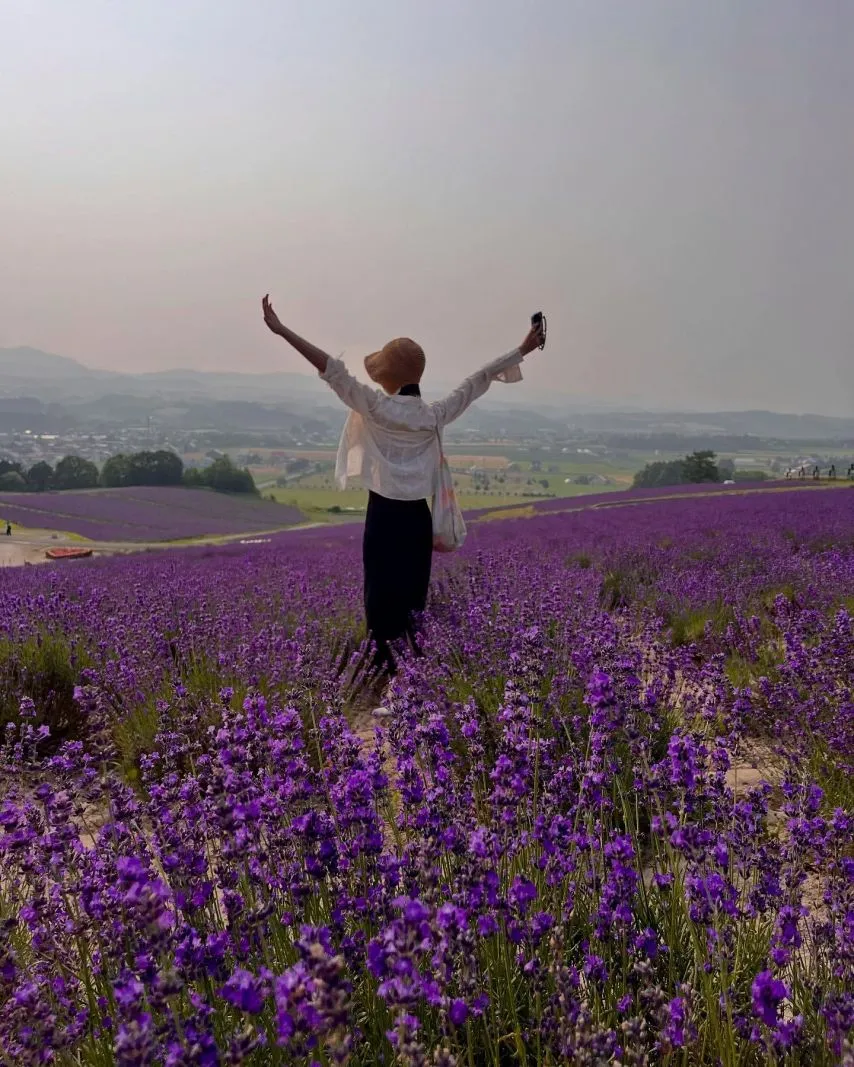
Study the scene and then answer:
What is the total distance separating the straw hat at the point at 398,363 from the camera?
4453 mm

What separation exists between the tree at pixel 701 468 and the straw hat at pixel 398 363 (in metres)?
43.0

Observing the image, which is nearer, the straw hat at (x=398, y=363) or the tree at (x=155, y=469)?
the straw hat at (x=398, y=363)

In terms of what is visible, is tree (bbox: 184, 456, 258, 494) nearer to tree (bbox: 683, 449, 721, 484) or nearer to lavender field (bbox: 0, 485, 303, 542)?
lavender field (bbox: 0, 485, 303, 542)

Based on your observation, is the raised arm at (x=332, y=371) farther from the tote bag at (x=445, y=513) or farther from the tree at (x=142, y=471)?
the tree at (x=142, y=471)

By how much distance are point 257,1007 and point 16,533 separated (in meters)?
31.4

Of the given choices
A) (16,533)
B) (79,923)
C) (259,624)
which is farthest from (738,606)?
(16,533)

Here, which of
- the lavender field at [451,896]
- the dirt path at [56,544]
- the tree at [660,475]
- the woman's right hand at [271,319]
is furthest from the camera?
the tree at [660,475]

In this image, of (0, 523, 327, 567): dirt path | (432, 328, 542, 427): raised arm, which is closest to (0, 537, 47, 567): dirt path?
(0, 523, 327, 567): dirt path

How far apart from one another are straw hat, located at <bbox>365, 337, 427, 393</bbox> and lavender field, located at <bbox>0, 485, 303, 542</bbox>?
25.8m

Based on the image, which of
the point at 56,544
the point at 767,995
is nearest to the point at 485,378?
the point at 767,995

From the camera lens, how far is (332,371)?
407cm

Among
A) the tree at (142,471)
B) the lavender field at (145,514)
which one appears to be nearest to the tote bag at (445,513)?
the lavender field at (145,514)

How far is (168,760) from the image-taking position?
221 centimetres

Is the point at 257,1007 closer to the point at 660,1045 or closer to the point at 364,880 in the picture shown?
the point at 364,880
